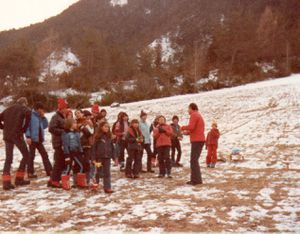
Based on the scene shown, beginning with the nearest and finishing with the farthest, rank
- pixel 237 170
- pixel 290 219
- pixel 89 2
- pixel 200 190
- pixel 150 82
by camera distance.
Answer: pixel 290 219, pixel 200 190, pixel 237 170, pixel 150 82, pixel 89 2

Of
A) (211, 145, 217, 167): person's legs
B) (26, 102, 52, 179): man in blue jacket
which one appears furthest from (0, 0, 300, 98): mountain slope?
(26, 102, 52, 179): man in blue jacket

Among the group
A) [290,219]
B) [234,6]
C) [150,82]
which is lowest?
[290,219]

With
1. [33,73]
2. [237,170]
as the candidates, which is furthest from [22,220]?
[33,73]

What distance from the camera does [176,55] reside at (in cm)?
7531

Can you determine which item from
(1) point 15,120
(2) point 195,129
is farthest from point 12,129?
(2) point 195,129

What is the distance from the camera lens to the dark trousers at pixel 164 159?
10414mm

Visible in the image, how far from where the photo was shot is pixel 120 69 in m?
62.8

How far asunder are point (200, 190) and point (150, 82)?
110 ft

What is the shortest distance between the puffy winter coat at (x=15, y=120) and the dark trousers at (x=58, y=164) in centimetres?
94

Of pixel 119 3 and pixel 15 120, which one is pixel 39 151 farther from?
pixel 119 3

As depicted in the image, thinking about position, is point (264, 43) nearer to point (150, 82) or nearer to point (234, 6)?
point (150, 82)

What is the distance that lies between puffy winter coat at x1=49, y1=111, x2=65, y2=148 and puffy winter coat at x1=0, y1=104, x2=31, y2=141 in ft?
2.06

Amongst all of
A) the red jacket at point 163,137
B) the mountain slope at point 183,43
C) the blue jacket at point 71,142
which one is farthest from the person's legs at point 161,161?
the mountain slope at point 183,43

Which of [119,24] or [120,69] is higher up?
[119,24]
